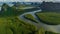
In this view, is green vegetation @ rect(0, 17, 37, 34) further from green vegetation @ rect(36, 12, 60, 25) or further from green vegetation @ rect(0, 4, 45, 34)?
green vegetation @ rect(36, 12, 60, 25)

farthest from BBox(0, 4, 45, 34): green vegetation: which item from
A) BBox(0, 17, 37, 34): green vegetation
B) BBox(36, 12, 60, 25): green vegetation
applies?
BBox(36, 12, 60, 25): green vegetation

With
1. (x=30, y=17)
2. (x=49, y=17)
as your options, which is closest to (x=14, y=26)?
(x=30, y=17)

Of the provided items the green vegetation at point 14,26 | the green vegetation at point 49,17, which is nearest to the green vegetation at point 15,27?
the green vegetation at point 14,26

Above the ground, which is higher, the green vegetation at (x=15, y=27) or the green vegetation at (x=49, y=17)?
the green vegetation at (x=49, y=17)

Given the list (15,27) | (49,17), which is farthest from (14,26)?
(49,17)

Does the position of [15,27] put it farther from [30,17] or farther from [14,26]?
[30,17]

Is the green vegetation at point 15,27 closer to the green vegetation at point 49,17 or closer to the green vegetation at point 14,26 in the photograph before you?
the green vegetation at point 14,26

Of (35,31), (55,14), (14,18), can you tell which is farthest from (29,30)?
(55,14)

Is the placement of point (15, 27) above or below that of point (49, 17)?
below

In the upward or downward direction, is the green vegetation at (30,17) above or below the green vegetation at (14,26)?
above
